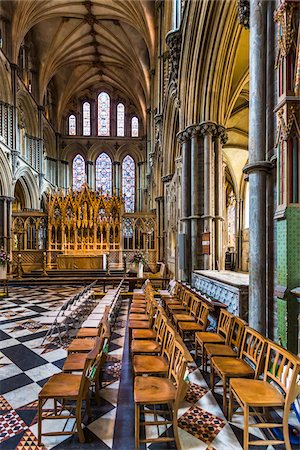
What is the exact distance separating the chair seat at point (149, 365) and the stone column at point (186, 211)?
5295 millimetres

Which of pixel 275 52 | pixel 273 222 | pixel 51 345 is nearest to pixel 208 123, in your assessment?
pixel 275 52

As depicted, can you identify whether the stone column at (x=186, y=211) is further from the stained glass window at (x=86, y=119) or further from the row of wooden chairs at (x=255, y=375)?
the stained glass window at (x=86, y=119)

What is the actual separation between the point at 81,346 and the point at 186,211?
18.4 ft

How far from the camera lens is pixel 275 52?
3592mm

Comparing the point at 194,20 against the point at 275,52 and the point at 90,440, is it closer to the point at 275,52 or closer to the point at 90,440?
the point at 275,52

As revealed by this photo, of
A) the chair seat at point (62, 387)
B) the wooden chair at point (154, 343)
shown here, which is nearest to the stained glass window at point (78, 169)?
the wooden chair at point (154, 343)

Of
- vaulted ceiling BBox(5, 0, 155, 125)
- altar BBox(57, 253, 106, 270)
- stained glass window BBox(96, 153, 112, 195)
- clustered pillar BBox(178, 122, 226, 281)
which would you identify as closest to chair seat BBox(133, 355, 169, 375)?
clustered pillar BBox(178, 122, 226, 281)

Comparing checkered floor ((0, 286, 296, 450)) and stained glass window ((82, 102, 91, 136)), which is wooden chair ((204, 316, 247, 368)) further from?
stained glass window ((82, 102, 91, 136))

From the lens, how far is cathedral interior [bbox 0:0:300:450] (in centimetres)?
249

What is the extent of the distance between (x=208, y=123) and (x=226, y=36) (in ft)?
7.14

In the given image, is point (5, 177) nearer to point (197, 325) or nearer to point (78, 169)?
point (78, 169)

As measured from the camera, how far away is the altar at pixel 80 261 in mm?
13602

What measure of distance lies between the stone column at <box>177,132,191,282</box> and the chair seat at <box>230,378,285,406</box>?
5.79 meters

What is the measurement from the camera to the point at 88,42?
69.1 ft
